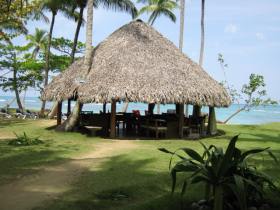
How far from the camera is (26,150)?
468 inches

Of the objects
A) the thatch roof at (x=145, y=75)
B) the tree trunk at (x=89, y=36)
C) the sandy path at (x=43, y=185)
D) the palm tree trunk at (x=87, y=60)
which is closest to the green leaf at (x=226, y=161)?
the sandy path at (x=43, y=185)

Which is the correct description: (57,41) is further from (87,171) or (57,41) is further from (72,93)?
(87,171)

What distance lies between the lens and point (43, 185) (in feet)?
25.0

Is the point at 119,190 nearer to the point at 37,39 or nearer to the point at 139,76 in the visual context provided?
the point at 139,76

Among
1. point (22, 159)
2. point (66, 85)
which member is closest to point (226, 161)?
point (22, 159)

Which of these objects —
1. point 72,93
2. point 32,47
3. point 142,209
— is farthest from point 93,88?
point 32,47

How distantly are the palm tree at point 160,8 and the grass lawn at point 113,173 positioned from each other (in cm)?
2059

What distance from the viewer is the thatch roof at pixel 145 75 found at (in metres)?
15.4

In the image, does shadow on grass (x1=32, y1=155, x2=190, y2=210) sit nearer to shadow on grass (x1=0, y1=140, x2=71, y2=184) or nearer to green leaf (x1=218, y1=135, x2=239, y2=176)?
green leaf (x1=218, y1=135, x2=239, y2=176)

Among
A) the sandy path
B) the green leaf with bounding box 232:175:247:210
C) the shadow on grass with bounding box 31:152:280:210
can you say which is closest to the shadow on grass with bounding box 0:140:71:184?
the sandy path

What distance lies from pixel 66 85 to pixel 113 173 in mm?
9001

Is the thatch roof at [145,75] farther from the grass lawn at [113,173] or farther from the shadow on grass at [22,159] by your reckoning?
the shadow on grass at [22,159]

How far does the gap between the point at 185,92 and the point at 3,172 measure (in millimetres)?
8628

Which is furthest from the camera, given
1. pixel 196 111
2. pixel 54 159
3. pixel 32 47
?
pixel 32 47
